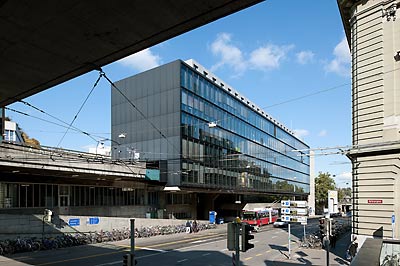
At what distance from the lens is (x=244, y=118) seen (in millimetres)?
62844

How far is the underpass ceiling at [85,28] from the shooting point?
268 inches

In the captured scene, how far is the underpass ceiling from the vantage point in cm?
681

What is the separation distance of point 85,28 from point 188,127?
124 ft

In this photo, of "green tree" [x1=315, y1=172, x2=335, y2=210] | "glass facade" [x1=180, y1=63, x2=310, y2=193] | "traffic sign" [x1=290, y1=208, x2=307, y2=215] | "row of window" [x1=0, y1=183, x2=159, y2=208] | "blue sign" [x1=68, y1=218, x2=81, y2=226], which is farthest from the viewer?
"green tree" [x1=315, y1=172, x2=335, y2=210]

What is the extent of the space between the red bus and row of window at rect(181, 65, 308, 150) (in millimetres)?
15296

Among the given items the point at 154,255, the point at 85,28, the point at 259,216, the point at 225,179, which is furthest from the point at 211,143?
the point at 85,28

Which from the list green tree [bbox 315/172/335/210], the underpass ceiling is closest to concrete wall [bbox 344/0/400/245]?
the underpass ceiling

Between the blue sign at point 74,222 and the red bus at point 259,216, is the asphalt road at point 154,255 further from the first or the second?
the red bus at point 259,216

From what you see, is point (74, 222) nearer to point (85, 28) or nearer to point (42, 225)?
point (42, 225)

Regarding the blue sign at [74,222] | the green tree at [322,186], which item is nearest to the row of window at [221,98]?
the blue sign at [74,222]

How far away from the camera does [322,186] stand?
114 meters

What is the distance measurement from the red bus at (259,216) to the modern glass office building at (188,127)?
164 inches

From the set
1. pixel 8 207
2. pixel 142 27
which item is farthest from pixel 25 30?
pixel 8 207

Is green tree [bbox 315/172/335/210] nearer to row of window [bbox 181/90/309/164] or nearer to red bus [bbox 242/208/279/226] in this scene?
row of window [bbox 181/90/309/164]
